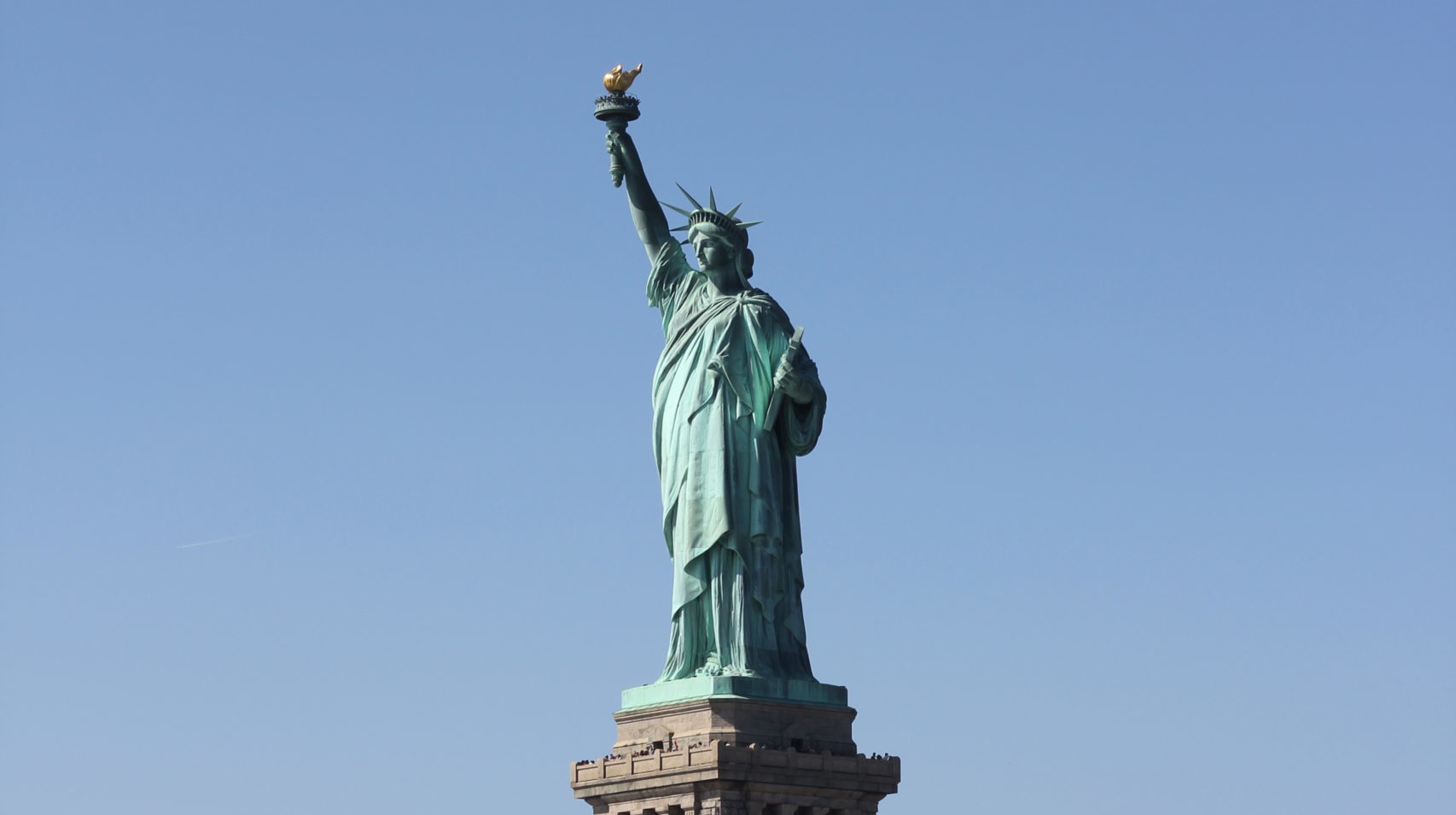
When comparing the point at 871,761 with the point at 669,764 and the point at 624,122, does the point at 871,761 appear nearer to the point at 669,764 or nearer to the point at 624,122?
the point at 669,764

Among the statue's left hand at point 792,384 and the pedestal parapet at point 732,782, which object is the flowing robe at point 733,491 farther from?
the pedestal parapet at point 732,782

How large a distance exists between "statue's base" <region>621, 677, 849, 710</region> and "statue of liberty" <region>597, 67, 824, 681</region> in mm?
218

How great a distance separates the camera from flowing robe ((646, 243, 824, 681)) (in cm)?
4656

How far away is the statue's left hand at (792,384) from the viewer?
4688cm

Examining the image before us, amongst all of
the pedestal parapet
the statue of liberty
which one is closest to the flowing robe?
the statue of liberty

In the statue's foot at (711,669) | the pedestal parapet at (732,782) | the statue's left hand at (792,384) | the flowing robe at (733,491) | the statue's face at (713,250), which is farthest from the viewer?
the statue's face at (713,250)

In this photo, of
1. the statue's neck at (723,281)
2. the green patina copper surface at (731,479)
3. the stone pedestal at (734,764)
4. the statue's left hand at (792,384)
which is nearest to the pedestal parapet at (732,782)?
the stone pedestal at (734,764)

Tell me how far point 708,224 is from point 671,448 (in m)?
3.54

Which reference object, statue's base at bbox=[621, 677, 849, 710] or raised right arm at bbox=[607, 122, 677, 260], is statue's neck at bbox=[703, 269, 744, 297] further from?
statue's base at bbox=[621, 677, 849, 710]

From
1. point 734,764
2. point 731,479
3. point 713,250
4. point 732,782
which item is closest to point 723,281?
point 713,250

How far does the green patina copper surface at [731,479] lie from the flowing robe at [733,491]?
0.06 feet

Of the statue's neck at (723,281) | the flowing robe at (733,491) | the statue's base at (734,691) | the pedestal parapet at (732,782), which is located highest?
the statue's neck at (723,281)

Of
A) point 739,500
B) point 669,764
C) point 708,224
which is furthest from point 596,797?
point 708,224

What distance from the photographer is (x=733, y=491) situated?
154 feet
